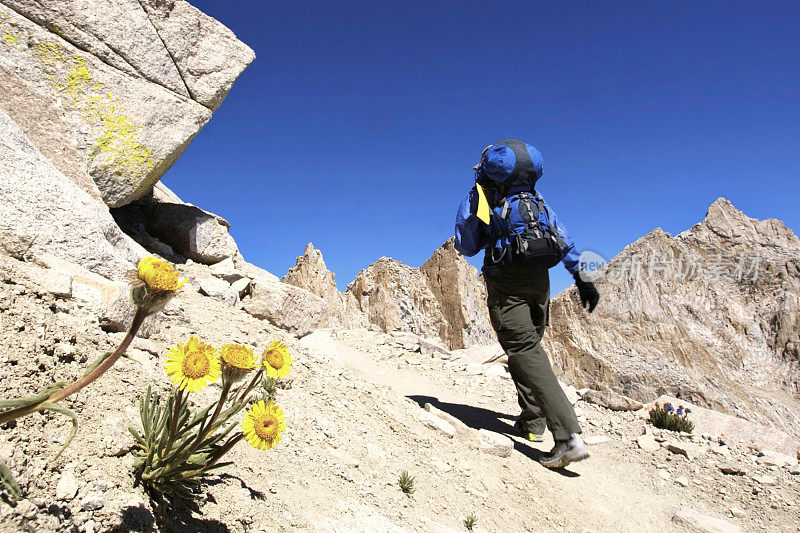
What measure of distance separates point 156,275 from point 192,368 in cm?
39

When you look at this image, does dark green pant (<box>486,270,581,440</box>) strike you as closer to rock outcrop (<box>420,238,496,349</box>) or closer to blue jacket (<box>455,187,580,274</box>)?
blue jacket (<box>455,187,580,274</box>)

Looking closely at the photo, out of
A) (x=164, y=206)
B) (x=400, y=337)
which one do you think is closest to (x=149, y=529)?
(x=164, y=206)

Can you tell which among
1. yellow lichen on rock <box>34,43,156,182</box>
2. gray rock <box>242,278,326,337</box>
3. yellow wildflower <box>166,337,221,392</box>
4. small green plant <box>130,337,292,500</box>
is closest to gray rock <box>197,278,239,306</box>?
gray rock <box>242,278,326,337</box>

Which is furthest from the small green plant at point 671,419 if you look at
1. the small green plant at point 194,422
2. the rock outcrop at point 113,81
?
the rock outcrop at point 113,81

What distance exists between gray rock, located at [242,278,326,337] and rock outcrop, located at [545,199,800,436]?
261 inches

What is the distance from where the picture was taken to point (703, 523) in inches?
140

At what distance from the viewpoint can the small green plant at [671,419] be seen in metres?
5.50

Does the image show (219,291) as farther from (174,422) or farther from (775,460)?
(775,460)

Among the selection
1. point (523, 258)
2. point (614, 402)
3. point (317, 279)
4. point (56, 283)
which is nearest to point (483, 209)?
point (523, 258)

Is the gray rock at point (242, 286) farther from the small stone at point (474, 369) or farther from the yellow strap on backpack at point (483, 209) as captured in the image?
the small stone at point (474, 369)

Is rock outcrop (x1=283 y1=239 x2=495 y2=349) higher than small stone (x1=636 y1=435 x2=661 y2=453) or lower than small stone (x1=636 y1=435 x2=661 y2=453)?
higher

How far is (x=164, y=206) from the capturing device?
6.61 meters

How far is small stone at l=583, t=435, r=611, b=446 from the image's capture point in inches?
207

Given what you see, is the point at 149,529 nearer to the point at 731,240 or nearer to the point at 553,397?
the point at 553,397
